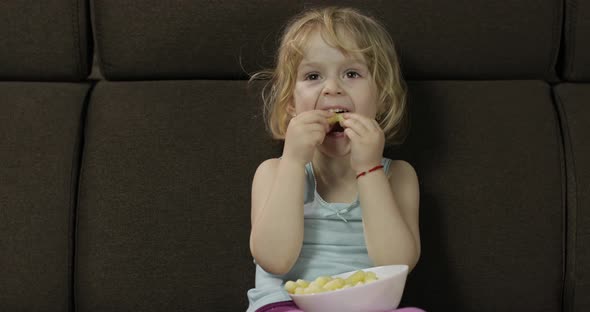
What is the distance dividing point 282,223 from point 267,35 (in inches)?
17.8

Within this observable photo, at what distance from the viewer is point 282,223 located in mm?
1215

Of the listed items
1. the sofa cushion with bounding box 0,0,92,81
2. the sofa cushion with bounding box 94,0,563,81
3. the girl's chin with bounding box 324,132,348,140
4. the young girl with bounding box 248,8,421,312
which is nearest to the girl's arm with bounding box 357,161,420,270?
the young girl with bounding box 248,8,421,312

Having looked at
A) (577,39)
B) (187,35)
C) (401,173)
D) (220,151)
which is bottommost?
(401,173)

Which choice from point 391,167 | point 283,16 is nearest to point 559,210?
point 391,167

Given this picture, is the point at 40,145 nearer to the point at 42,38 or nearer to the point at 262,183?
the point at 42,38

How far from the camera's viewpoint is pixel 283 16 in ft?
4.78

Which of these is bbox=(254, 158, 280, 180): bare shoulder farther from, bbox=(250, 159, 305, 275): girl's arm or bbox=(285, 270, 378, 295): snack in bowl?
bbox=(285, 270, 378, 295): snack in bowl

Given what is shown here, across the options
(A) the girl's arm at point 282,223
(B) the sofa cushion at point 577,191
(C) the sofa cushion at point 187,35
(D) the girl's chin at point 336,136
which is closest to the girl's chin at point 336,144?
(D) the girl's chin at point 336,136

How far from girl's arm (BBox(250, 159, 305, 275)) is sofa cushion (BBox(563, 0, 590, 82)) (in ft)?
2.21

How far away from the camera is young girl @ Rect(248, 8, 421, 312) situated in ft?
A: 4.00

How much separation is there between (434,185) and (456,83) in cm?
23

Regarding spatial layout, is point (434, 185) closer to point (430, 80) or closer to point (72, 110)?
point (430, 80)

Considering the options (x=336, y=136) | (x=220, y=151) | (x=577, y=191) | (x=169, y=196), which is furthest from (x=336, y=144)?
(x=577, y=191)

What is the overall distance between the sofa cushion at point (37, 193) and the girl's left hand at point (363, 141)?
593mm
